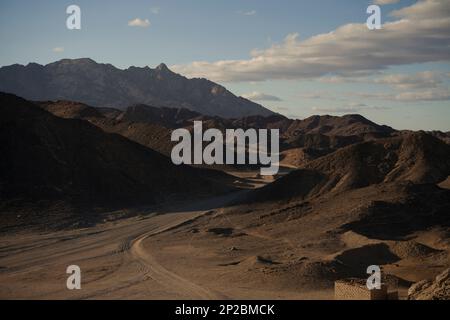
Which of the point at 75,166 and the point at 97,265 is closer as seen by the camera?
the point at 97,265

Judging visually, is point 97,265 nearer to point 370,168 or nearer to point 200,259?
point 200,259

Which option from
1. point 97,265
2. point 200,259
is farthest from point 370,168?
point 97,265

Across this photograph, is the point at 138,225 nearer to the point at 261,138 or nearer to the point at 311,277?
the point at 311,277

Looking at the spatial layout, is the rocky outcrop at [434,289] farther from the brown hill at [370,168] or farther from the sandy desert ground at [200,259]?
the brown hill at [370,168]

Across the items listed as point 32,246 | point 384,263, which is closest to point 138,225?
point 32,246

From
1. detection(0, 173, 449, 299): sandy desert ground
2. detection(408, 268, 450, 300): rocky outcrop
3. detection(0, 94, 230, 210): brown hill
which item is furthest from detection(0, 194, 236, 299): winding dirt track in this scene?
detection(408, 268, 450, 300): rocky outcrop

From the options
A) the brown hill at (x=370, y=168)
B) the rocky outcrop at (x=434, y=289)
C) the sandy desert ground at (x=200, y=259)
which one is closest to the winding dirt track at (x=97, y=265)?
the sandy desert ground at (x=200, y=259)

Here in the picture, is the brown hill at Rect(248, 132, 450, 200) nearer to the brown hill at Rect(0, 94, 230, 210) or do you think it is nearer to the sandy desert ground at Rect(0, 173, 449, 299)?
the sandy desert ground at Rect(0, 173, 449, 299)
